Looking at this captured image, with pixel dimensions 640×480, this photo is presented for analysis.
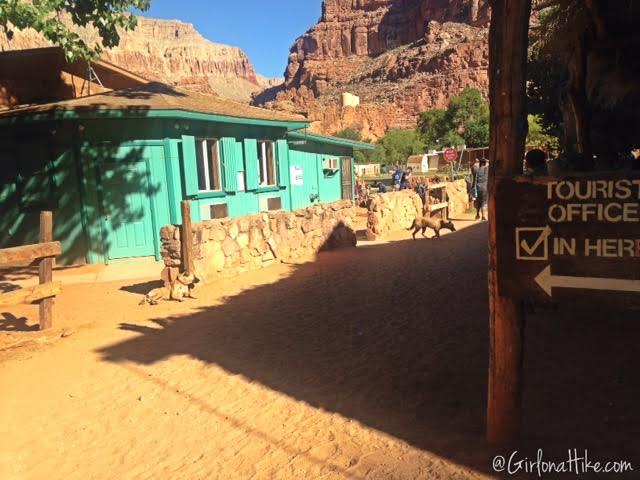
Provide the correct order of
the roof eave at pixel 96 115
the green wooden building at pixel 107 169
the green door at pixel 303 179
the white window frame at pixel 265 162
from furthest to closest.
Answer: the green door at pixel 303 179 → the white window frame at pixel 265 162 → the green wooden building at pixel 107 169 → the roof eave at pixel 96 115

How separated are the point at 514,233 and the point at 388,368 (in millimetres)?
2202

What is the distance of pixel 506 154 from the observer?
2836mm

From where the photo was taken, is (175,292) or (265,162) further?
(265,162)

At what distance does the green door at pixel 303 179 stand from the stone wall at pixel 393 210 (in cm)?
240

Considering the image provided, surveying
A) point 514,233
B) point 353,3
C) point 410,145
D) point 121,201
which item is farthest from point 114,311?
point 353,3

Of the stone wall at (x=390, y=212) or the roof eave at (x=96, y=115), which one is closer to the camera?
the roof eave at (x=96, y=115)

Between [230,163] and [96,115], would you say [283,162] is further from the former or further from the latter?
[96,115]

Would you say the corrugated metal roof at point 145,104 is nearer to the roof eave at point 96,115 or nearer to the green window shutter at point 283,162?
the roof eave at point 96,115

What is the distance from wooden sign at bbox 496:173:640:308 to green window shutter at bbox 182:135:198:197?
924cm

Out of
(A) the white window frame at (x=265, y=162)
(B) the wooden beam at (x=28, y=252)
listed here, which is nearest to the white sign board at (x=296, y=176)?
(A) the white window frame at (x=265, y=162)

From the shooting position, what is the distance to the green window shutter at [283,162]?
562 inches

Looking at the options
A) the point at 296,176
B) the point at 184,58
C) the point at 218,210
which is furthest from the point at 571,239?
the point at 184,58

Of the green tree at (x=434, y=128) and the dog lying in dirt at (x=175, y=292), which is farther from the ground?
the green tree at (x=434, y=128)

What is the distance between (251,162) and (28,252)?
7663 millimetres
